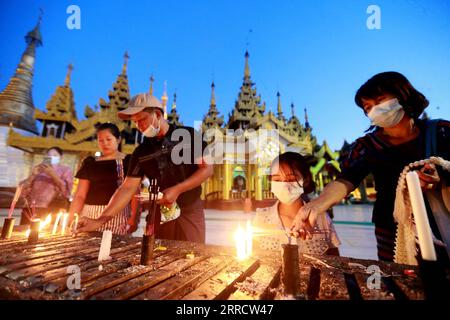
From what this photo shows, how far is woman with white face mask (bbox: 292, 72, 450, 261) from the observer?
5.02ft

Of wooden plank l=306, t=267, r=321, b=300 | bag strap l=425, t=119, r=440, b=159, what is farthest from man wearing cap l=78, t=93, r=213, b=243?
bag strap l=425, t=119, r=440, b=159

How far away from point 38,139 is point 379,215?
22784mm

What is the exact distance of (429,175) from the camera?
4.25 ft

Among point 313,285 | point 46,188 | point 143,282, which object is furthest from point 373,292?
point 46,188

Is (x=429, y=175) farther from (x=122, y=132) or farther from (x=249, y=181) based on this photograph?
(x=122, y=132)

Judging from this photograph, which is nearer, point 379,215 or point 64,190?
point 379,215

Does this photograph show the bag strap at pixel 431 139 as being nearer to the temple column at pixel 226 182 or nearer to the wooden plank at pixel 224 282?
the wooden plank at pixel 224 282

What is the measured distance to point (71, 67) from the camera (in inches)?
1013

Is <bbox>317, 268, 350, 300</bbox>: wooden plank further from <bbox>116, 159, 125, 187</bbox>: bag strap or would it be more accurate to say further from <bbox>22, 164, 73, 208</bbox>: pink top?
<bbox>22, 164, 73, 208</bbox>: pink top

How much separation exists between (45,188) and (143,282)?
205 inches

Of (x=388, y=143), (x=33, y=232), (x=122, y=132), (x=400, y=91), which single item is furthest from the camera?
(x=122, y=132)

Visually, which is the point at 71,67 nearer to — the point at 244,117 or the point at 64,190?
the point at 244,117
